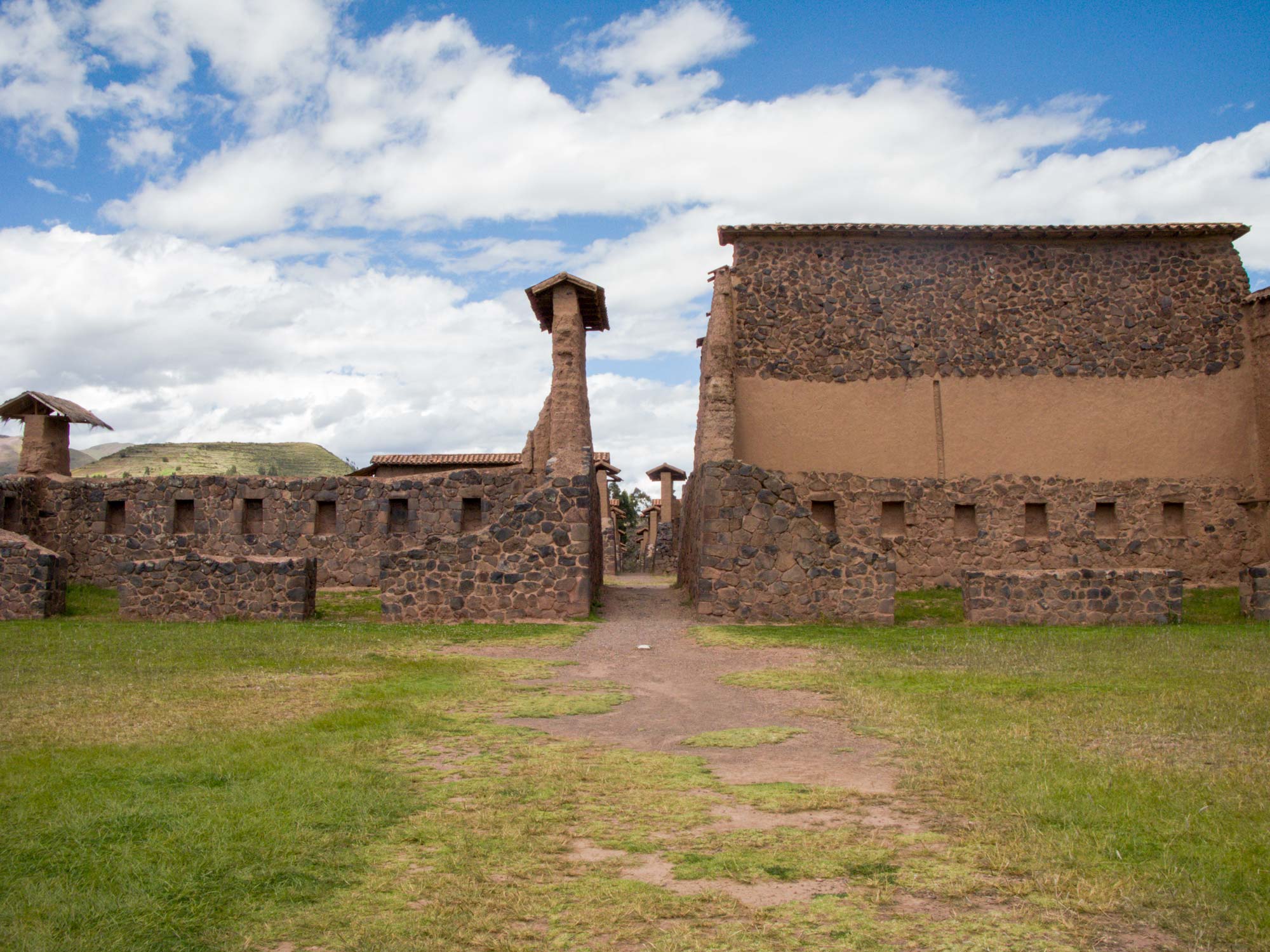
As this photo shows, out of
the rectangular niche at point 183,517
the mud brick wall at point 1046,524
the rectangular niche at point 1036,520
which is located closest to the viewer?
the mud brick wall at point 1046,524

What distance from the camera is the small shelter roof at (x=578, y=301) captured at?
801 inches

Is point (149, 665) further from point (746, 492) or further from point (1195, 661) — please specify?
point (1195, 661)

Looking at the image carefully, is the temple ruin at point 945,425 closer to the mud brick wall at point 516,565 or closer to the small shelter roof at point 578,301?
the small shelter roof at point 578,301

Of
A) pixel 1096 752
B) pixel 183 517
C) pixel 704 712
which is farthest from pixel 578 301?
pixel 1096 752

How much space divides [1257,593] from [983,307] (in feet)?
28.9

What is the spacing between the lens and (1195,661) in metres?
11.2

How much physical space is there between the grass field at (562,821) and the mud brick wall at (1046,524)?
39.0 ft

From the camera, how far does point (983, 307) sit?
22.4 meters

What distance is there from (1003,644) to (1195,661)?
2350 mm

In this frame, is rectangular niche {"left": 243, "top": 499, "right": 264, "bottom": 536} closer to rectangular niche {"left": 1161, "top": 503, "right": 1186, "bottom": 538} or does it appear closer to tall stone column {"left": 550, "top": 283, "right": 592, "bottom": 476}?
tall stone column {"left": 550, "top": 283, "right": 592, "bottom": 476}

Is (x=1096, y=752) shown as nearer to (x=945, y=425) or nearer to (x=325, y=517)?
(x=945, y=425)

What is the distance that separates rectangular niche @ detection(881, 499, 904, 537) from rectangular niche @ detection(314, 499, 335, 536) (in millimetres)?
12659

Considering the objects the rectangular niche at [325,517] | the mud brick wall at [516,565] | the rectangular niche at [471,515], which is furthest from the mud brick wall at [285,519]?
the mud brick wall at [516,565]

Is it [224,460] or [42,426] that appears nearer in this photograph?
[42,426]
